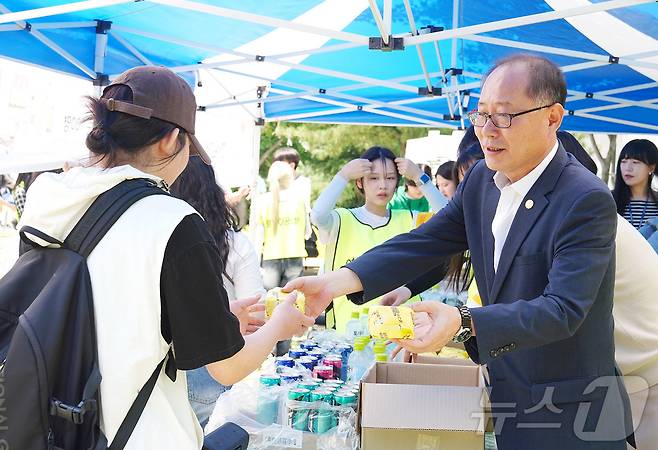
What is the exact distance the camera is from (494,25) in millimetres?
4559

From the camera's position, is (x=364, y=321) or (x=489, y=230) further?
(x=364, y=321)

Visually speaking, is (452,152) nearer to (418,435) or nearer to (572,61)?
(572,61)

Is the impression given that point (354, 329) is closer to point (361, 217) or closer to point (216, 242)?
point (216, 242)

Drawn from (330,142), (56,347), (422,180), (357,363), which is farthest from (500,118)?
(330,142)

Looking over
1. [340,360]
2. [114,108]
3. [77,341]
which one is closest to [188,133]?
[114,108]

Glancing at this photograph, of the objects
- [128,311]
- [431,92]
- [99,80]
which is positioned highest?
[431,92]

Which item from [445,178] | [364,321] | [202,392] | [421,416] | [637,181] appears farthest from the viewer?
[637,181]

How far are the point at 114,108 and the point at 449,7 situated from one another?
15.5 feet

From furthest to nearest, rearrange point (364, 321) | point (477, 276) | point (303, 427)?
1. point (364, 321)
2. point (303, 427)
3. point (477, 276)

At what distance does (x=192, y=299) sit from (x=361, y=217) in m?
2.98

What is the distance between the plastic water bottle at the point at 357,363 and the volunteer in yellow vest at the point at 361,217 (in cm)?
93

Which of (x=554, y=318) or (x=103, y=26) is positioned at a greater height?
(x=103, y=26)

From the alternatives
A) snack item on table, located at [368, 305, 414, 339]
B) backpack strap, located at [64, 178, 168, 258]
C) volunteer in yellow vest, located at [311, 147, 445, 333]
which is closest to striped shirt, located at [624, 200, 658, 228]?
volunteer in yellow vest, located at [311, 147, 445, 333]

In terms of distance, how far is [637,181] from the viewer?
5.48 meters
